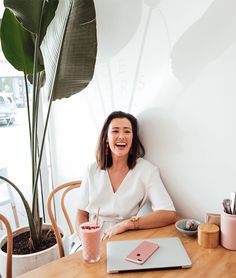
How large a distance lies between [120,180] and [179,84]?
0.59 m

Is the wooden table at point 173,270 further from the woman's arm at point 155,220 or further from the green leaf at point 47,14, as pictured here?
the green leaf at point 47,14

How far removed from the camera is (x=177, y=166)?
1.51 metres

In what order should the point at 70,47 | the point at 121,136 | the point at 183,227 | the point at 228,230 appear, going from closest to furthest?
1. the point at 228,230
2. the point at 183,227
3. the point at 70,47
4. the point at 121,136

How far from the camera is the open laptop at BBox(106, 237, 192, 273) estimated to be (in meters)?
→ 1.05

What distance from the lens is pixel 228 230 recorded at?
1.16 metres

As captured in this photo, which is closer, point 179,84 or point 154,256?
point 154,256

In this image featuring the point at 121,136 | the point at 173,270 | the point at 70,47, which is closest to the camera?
the point at 173,270

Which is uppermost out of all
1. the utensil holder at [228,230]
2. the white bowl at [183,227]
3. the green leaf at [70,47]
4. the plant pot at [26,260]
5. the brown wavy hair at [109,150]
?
the green leaf at [70,47]

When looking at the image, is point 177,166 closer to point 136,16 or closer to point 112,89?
point 112,89

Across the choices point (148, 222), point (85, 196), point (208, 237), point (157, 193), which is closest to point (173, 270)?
point (208, 237)

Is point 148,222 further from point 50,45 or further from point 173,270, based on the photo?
point 50,45

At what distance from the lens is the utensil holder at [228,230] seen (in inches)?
45.2

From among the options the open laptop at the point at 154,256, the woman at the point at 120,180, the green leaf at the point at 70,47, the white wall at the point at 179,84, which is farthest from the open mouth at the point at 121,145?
the open laptop at the point at 154,256

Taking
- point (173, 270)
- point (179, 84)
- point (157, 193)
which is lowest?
point (173, 270)
